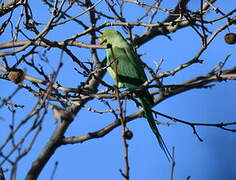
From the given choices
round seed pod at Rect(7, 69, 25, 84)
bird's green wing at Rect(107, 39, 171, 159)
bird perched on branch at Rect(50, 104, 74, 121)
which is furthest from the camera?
bird's green wing at Rect(107, 39, 171, 159)

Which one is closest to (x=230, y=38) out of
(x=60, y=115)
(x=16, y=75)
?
(x=16, y=75)

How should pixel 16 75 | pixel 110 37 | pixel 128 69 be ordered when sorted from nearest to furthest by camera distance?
pixel 16 75
pixel 128 69
pixel 110 37

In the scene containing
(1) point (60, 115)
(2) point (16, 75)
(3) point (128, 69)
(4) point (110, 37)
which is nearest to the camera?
(1) point (60, 115)

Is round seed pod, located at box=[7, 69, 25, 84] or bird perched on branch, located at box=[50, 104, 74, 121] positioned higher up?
round seed pod, located at box=[7, 69, 25, 84]

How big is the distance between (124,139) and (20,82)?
1.60 meters

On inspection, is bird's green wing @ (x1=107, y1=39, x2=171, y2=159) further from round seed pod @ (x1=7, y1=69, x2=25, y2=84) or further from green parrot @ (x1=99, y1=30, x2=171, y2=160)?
round seed pod @ (x1=7, y1=69, x2=25, y2=84)

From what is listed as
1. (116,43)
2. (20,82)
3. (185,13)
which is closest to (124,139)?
(185,13)

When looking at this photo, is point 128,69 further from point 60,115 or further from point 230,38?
point 60,115

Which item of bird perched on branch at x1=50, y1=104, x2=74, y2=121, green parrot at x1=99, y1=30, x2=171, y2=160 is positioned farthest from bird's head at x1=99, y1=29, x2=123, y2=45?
bird perched on branch at x1=50, y1=104, x2=74, y2=121

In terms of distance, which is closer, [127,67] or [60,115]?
[60,115]

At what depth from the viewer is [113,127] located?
4.71 meters

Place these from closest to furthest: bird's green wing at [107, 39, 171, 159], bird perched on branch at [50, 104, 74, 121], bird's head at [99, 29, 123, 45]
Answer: bird perched on branch at [50, 104, 74, 121] → bird's green wing at [107, 39, 171, 159] → bird's head at [99, 29, 123, 45]

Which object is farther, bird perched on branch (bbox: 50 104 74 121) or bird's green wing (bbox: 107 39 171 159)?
bird's green wing (bbox: 107 39 171 159)

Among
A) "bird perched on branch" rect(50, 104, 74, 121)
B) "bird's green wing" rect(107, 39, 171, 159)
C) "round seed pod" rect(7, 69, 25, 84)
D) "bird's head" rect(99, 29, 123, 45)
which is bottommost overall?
"bird perched on branch" rect(50, 104, 74, 121)
